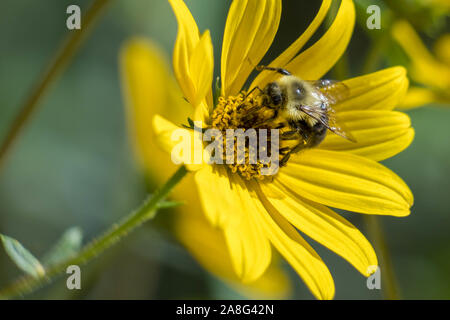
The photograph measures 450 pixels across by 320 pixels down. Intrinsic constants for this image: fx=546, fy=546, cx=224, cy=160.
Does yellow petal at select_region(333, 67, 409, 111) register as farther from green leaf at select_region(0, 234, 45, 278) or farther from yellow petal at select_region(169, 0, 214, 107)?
green leaf at select_region(0, 234, 45, 278)

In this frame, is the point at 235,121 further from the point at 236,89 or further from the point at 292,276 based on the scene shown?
the point at 292,276

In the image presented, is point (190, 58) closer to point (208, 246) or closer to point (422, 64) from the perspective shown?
point (208, 246)

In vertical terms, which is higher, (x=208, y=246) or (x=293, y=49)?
(x=293, y=49)

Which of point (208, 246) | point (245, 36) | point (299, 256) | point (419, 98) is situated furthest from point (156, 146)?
point (419, 98)

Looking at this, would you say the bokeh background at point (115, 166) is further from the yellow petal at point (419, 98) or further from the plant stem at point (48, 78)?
the plant stem at point (48, 78)

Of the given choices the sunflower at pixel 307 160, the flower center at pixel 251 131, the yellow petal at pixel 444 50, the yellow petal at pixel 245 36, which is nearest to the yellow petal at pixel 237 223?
the sunflower at pixel 307 160

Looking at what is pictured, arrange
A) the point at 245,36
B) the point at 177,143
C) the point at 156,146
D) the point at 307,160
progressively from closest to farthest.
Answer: the point at 177,143 → the point at 245,36 → the point at 307,160 → the point at 156,146
